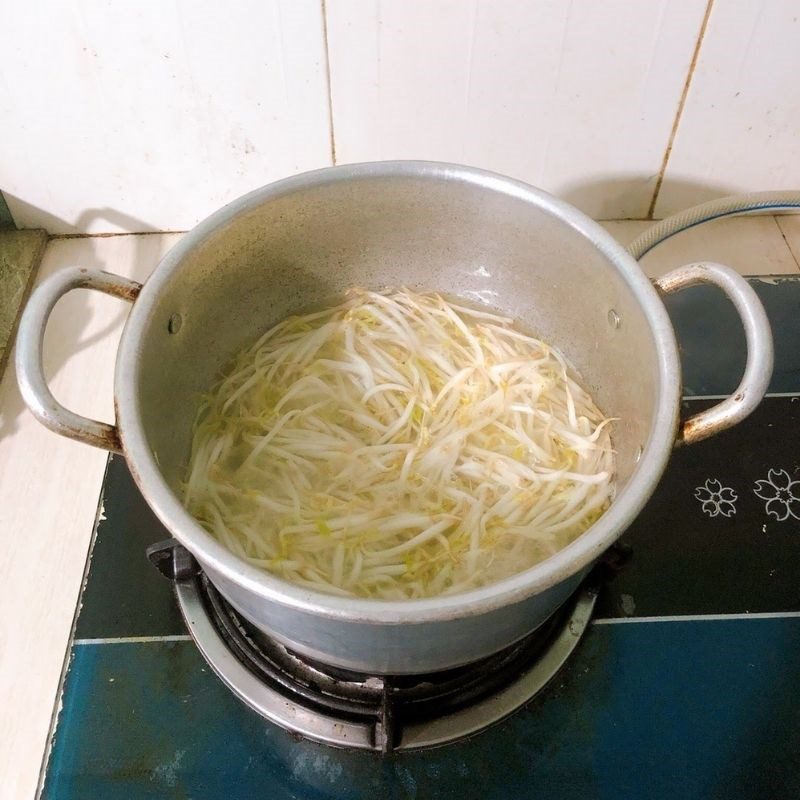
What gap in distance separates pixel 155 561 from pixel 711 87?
111cm

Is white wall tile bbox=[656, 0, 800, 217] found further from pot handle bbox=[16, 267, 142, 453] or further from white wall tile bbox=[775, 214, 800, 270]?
pot handle bbox=[16, 267, 142, 453]

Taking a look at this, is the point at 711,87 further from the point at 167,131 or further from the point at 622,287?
the point at 167,131

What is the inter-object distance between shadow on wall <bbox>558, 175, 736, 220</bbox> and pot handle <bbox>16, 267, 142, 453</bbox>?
3.08ft

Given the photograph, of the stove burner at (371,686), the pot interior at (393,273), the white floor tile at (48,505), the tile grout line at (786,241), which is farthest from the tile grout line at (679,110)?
the white floor tile at (48,505)

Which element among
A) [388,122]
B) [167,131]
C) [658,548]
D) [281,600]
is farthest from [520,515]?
[167,131]

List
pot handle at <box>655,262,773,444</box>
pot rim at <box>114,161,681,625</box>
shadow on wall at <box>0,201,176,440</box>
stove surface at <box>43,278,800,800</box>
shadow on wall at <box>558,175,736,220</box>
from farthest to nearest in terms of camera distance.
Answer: shadow on wall at <box>558,175,736,220</box>, shadow on wall at <box>0,201,176,440</box>, stove surface at <box>43,278,800,800</box>, pot handle at <box>655,262,773,444</box>, pot rim at <box>114,161,681,625</box>

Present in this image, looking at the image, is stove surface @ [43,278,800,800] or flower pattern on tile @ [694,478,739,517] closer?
stove surface @ [43,278,800,800]

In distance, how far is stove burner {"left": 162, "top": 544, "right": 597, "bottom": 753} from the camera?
854mm

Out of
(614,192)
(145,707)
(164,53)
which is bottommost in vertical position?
(145,707)

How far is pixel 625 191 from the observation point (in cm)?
139

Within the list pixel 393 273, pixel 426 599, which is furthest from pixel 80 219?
pixel 426 599

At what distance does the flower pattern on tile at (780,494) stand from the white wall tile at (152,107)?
0.88 metres

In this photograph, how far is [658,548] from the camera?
1020 millimetres

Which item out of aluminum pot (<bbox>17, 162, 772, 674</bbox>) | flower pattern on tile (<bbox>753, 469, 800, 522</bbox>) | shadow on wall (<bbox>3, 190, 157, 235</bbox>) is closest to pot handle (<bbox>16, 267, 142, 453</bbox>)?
aluminum pot (<bbox>17, 162, 772, 674</bbox>)
